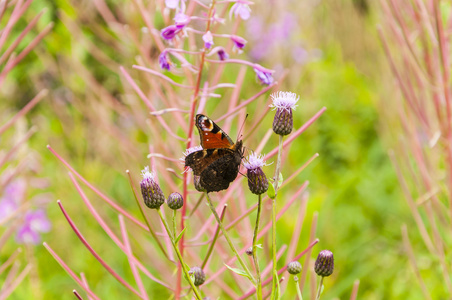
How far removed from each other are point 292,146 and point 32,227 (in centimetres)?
207

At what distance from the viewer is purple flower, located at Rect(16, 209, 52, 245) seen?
3.08 m

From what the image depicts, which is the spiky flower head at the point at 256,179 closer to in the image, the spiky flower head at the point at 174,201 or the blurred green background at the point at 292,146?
Result: the spiky flower head at the point at 174,201

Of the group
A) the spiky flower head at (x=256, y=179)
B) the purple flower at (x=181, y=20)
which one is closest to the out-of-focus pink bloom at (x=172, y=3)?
the purple flower at (x=181, y=20)

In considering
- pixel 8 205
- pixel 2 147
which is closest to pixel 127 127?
pixel 2 147

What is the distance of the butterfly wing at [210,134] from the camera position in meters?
1.04

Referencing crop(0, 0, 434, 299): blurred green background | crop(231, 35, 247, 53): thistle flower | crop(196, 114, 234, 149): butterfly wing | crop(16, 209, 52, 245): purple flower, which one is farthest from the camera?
crop(16, 209, 52, 245): purple flower

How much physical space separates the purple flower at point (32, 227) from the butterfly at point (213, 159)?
7.31 ft

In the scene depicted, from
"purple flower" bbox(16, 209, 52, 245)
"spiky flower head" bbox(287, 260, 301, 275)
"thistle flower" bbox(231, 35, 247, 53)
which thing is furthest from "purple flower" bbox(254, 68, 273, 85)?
"purple flower" bbox(16, 209, 52, 245)

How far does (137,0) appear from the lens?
6.01ft

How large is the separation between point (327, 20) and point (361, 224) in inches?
148

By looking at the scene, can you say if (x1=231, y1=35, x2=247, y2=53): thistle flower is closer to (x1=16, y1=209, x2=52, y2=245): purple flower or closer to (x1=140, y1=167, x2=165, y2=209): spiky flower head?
(x1=140, y1=167, x2=165, y2=209): spiky flower head

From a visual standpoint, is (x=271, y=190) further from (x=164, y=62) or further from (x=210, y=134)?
(x=164, y=62)

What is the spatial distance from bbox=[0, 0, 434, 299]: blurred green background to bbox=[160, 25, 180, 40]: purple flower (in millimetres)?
643

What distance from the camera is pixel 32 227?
3236 millimetres
